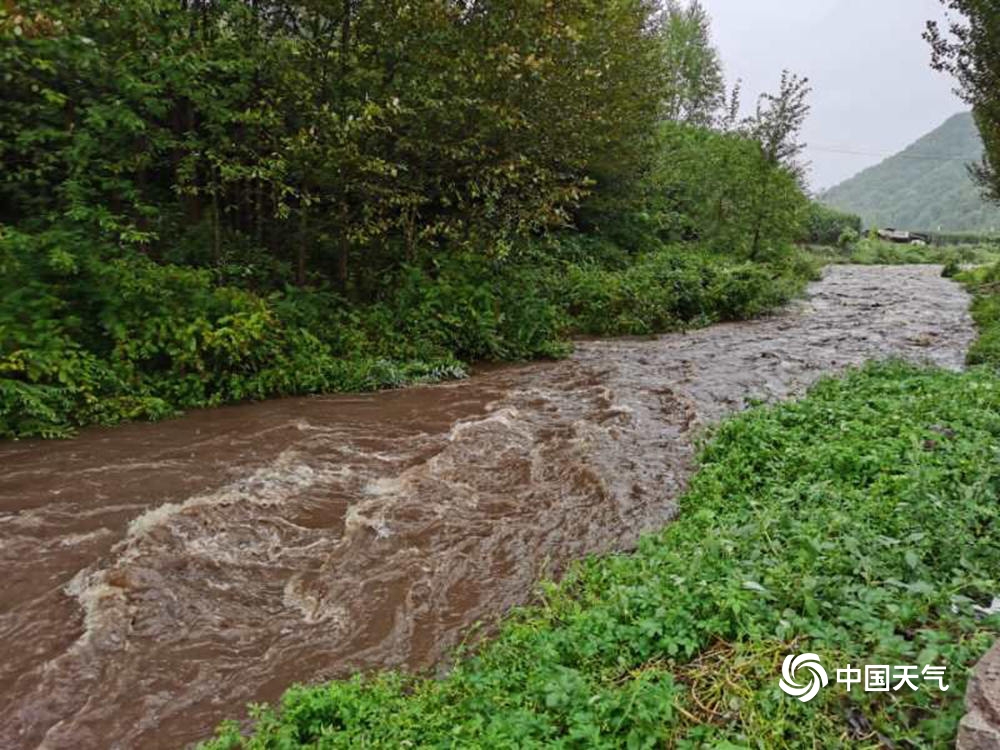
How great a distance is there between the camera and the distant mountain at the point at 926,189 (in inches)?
3012

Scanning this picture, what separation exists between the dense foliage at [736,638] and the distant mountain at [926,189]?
7306 cm

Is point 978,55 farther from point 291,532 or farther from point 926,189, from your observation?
point 926,189

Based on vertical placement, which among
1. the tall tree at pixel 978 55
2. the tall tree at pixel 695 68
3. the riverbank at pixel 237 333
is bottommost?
the riverbank at pixel 237 333

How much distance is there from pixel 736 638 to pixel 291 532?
3348mm

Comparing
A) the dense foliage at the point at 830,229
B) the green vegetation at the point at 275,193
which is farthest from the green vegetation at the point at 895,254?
the green vegetation at the point at 275,193

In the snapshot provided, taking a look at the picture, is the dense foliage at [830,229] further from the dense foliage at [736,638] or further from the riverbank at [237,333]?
the dense foliage at [736,638]

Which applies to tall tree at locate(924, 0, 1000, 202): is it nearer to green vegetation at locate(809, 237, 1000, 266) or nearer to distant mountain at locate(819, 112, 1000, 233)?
green vegetation at locate(809, 237, 1000, 266)

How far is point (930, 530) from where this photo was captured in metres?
3.69

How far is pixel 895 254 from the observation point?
103 feet

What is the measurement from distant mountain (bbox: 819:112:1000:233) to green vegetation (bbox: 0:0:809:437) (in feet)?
220

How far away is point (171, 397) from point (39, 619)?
4.08m

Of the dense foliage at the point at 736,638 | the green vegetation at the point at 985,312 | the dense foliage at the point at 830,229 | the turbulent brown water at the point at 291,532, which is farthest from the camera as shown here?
the dense foliage at the point at 830,229

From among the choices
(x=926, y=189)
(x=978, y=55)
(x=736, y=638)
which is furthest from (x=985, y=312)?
(x=926, y=189)

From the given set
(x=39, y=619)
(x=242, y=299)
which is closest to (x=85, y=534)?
(x=39, y=619)
